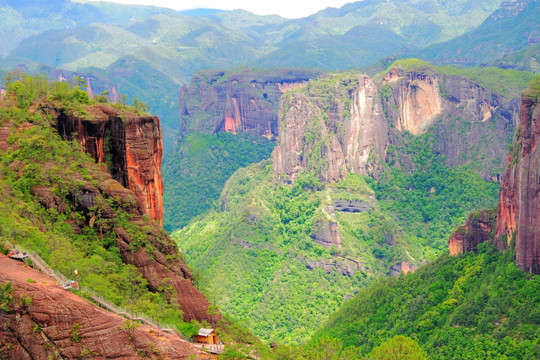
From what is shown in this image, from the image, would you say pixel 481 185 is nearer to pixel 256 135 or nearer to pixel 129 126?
pixel 256 135

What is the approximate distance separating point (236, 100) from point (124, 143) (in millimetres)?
140176

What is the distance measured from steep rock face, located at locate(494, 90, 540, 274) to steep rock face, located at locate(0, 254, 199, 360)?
3917 centimetres

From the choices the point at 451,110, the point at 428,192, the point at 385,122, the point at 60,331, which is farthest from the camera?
the point at 451,110

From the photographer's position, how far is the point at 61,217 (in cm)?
4059

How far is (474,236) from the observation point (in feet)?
245

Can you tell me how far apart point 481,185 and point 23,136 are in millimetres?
98838

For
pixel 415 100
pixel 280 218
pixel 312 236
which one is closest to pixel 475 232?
pixel 312 236

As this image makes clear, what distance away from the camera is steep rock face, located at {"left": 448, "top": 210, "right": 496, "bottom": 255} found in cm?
7438

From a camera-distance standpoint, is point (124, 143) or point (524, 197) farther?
point (524, 197)

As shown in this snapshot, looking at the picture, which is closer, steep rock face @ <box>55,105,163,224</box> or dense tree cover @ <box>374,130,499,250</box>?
steep rock face @ <box>55,105,163,224</box>

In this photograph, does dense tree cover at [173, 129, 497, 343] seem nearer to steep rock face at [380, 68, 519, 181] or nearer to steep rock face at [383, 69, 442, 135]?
steep rock face at [383, 69, 442, 135]

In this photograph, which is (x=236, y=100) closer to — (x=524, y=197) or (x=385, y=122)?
(x=385, y=122)

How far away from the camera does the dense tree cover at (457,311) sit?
2322 inches

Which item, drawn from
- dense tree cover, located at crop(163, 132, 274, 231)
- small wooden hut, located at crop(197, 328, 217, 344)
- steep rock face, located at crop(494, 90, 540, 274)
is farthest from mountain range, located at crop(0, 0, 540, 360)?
small wooden hut, located at crop(197, 328, 217, 344)
